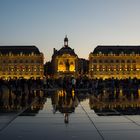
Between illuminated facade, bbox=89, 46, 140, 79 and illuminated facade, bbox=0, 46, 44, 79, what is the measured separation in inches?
876

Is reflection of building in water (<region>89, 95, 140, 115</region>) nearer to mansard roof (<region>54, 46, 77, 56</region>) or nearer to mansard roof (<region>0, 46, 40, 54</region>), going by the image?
mansard roof (<region>0, 46, 40, 54</region>)

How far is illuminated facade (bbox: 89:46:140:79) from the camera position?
177000mm

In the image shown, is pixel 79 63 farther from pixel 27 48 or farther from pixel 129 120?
pixel 129 120

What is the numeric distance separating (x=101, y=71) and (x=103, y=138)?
168 meters

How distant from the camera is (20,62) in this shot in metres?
178

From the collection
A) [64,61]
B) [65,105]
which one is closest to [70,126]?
[65,105]

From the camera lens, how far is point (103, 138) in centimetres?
1037

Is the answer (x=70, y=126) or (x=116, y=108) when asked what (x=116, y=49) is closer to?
(x=116, y=108)

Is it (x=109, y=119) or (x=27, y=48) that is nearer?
(x=109, y=119)

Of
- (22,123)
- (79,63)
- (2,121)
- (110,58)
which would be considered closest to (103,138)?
(22,123)

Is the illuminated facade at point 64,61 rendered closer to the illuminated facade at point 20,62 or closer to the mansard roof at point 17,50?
the illuminated facade at point 20,62

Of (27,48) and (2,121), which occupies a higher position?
(27,48)

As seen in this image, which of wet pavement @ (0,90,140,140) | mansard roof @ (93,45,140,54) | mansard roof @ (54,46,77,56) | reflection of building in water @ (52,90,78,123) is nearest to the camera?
wet pavement @ (0,90,140,140)

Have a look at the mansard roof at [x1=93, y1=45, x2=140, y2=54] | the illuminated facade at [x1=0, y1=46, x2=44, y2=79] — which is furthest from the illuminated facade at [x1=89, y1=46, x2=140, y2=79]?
the illuminated facade at [x1=0, y1=46, x2=44, y2=79]
